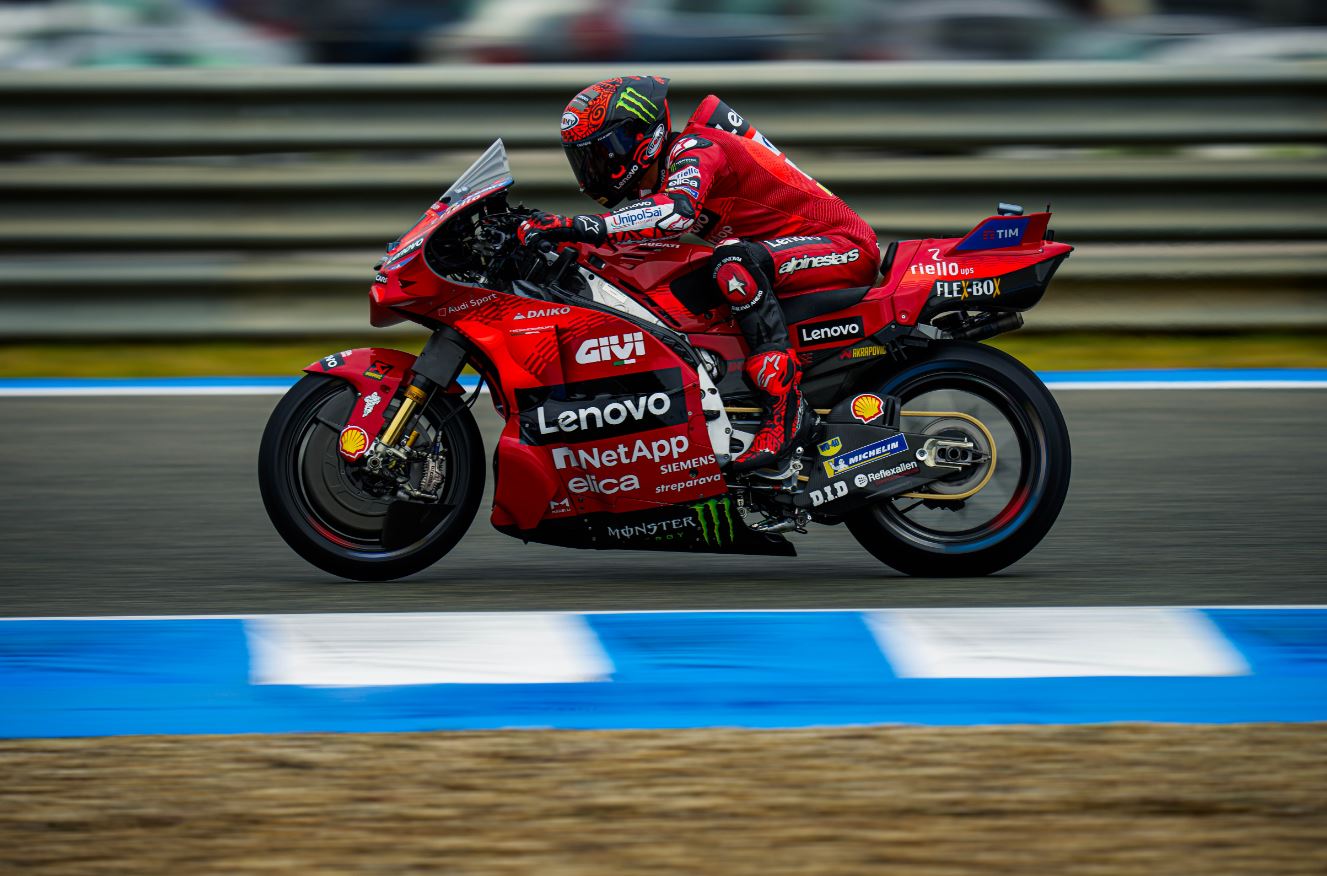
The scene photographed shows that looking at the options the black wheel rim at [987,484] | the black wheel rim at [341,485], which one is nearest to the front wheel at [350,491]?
the black wheel rim at [341,485]

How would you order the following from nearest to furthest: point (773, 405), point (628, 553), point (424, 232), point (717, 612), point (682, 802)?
point (682, 802)
point (717, 612)
point (424, 232)
point (773, 405)
point (628, 553)

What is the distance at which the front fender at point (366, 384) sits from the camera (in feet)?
17.9

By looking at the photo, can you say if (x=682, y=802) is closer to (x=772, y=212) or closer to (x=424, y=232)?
(x=424, y=232)

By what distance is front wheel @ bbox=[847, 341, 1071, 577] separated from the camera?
559 centimetres

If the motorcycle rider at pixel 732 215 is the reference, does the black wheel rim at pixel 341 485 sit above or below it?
below

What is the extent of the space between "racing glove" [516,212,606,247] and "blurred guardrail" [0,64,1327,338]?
383cm

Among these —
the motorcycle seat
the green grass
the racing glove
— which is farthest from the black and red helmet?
the green grass

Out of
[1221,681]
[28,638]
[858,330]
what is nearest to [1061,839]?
[1221,681]

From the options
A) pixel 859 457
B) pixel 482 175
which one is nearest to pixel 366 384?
pixel 482 175

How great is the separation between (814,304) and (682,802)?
7.35 feet

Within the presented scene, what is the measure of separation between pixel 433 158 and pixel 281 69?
83 centimetres

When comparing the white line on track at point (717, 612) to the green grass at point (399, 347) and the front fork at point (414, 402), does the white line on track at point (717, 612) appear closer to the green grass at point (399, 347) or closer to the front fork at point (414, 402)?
the front fork at point (414, 402)

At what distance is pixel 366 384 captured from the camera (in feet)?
18.0

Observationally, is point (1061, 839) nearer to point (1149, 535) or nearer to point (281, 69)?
point (1149, 535)
